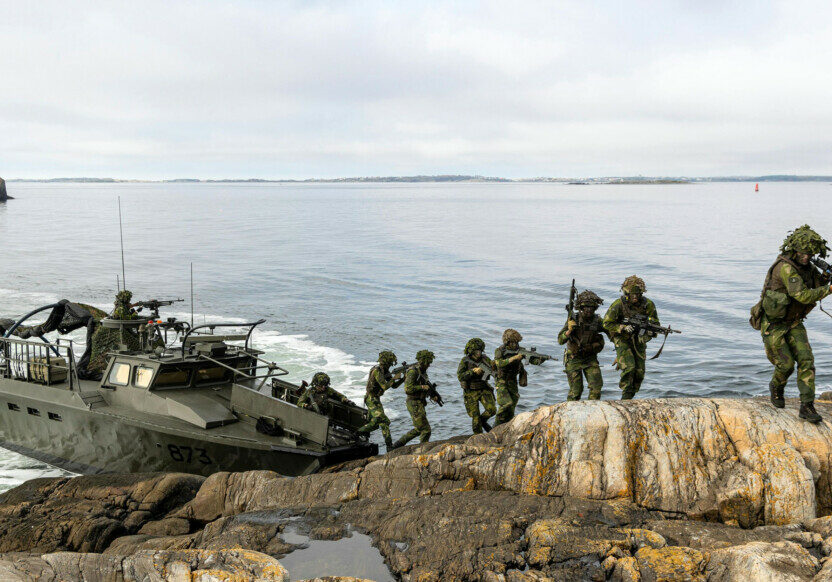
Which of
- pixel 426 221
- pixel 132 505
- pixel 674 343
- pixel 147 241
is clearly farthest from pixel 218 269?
pixel 426 221

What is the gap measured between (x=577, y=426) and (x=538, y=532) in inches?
72.5

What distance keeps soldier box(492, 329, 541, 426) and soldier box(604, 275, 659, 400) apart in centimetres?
167

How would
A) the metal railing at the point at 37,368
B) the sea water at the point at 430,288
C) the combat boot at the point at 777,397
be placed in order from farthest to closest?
the sea water at the point at 430,288, the metal railing at the point at 37,368, the combat boot at the point at 777,397

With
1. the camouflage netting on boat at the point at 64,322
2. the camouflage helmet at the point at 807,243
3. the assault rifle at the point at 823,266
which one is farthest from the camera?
the camouflage netting on boat at the point at 64,322

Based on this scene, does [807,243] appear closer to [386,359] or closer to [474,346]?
[474,346]

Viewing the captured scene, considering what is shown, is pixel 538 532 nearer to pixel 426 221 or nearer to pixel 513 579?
pixel 513 579

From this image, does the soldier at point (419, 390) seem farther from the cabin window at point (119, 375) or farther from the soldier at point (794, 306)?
the cabin window at point (119, 375)

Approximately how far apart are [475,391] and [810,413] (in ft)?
18.2

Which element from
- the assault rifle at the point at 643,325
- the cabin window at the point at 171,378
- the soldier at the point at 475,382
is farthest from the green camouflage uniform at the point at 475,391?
the cabin window at the point at 171,378

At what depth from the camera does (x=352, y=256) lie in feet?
177

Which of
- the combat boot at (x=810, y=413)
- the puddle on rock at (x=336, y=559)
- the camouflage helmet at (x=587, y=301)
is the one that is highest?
the camouflage helmet at (x=587, y=301)

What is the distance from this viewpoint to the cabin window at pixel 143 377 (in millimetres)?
13711

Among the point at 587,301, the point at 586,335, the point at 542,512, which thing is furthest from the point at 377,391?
the point at 542,512

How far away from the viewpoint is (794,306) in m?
8.49
